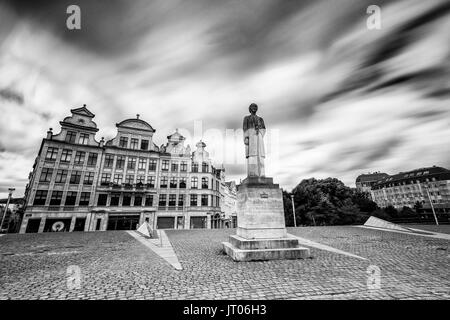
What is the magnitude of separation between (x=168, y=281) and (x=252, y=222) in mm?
3611

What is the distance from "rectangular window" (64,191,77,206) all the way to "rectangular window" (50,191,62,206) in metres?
0.80

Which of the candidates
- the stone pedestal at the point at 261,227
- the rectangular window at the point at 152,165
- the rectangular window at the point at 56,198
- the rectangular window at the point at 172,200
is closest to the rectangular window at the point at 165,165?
the rectangular window at the point at 152,165

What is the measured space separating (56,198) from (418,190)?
335ft

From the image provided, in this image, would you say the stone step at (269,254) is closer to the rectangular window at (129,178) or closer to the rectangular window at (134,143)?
the rectangular window at (129,178)

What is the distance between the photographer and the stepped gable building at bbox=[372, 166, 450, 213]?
213ft

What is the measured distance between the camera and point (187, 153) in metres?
36.2

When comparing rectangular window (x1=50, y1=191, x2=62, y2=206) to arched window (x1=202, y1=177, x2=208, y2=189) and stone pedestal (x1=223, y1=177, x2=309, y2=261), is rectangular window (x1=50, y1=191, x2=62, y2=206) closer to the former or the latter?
arched window (x1=202, y1=177, x2=208, y2=189)

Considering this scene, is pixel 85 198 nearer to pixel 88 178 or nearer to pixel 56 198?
pixel 88 178

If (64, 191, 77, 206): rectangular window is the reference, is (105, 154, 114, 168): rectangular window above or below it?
above

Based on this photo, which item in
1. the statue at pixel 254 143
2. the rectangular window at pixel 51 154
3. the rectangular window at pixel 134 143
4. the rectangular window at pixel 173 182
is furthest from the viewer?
the rectangular window at pixel 173 182

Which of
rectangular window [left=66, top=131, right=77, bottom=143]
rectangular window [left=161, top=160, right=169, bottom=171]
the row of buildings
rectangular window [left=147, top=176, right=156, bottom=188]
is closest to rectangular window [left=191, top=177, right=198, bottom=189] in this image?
rectangular window [left=161, top=160, right=169, bottom=171]

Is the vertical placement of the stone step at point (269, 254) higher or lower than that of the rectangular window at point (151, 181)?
lower

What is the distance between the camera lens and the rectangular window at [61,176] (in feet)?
91.3

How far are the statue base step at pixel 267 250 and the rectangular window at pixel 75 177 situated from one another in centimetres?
3057
